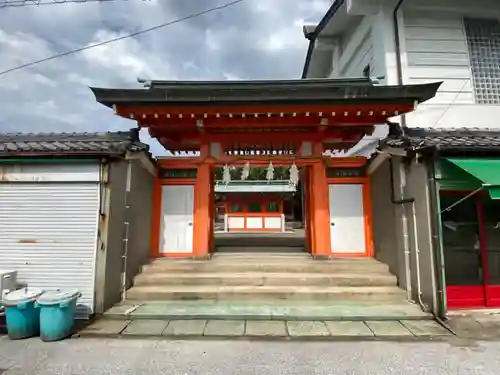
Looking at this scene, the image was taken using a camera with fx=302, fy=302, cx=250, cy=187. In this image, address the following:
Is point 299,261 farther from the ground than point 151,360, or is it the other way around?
point 299,261

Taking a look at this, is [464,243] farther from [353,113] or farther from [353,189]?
[353,113]

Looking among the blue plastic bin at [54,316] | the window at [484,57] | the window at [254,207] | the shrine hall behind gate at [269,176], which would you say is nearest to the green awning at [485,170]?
the shrine hall behind gate at [269,176]

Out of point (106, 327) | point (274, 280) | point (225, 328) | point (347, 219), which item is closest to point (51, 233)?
point (106, 327)

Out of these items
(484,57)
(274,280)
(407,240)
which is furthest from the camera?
(484,57)

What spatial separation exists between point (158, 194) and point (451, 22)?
944cm

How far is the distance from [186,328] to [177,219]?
131 inches

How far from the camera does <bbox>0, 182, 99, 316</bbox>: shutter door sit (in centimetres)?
506

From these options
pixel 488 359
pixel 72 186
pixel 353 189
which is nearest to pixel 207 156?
pixel 72 186

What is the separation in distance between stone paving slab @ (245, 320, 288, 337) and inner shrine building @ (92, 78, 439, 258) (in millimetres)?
2728

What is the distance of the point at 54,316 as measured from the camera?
4.20 metres

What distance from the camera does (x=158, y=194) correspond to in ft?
24.6

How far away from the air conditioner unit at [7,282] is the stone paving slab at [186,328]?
2.55 metres

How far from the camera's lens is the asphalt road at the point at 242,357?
343cm

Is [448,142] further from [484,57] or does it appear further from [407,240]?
[484,57]
